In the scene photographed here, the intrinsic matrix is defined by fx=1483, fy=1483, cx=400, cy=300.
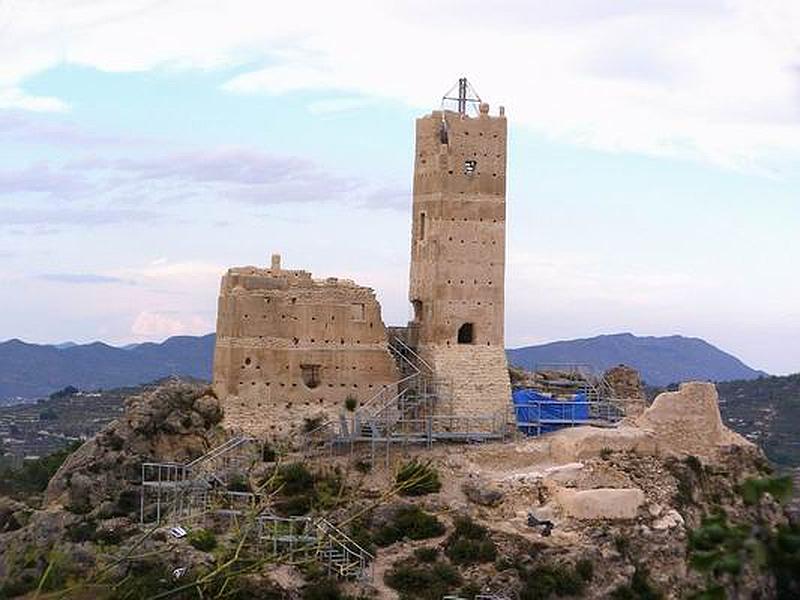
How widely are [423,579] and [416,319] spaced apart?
10.3m

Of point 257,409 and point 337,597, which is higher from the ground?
point 257,409

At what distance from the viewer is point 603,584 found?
32250 mm

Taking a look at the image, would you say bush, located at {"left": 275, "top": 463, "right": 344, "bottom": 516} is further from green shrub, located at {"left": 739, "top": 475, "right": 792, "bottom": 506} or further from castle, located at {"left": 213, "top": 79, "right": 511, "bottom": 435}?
green shrub, located at {"left": 739, "top": 475, "right": 792, "bottom": 506}

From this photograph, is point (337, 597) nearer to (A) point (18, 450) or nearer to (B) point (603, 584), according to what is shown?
(B) point (603, 584)

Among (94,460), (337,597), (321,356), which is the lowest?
(337,597)

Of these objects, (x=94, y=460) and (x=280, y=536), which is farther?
(x=94, y=460)

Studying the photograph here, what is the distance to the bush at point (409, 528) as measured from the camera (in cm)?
3269

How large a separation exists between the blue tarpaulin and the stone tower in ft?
1.95

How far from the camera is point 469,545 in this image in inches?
1264

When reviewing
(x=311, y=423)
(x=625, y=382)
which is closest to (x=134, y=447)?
(x=311, y=423)

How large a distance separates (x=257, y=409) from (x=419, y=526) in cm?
575

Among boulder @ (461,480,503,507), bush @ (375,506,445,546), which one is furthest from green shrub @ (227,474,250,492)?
boulder @ (461,480,503,507)

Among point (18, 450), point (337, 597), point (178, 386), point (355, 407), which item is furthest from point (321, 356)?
point (18, 450)

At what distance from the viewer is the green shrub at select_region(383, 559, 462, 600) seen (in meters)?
30.4
